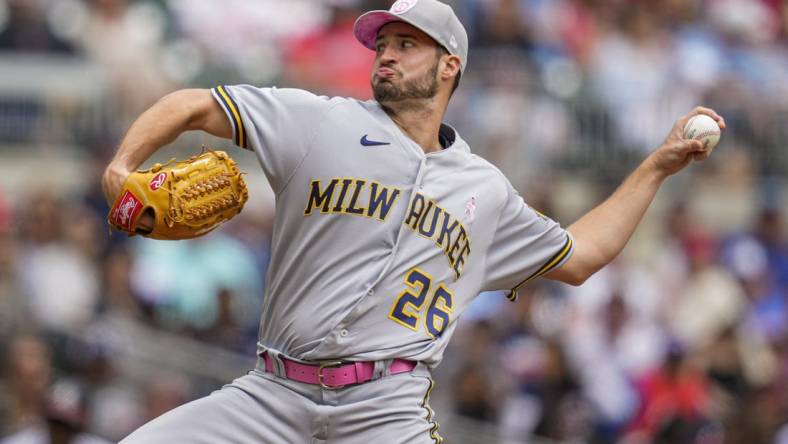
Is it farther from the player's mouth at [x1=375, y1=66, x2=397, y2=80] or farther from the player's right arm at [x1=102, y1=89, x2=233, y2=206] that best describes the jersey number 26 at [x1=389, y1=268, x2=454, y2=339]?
the player's right arm at [x1=102, y1=89, x2=233, y2=206]

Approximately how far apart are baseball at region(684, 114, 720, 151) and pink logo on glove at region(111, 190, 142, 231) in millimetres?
2304

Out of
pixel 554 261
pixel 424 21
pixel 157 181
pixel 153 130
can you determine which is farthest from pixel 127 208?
pixel 554 261

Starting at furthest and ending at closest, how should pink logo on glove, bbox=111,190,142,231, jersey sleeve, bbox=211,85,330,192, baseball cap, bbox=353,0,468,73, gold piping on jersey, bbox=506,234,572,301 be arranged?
gold piping on jersey, bbox=506,234,572,301, baseball cap, bbox=353,0,468,73, jersey sleeve, bbox=211,85,330,192, pink logo on glove, bbox=111,190,142,231

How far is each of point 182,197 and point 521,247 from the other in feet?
4.61

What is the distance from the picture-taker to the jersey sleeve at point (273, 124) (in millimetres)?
5113

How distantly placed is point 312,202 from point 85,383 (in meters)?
4.40

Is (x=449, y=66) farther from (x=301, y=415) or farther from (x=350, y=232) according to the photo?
(x=301, y=415)

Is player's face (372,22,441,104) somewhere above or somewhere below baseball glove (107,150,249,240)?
above

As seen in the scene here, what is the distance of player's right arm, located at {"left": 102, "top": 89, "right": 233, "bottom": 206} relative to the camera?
4.81m

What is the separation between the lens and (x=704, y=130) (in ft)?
19.0

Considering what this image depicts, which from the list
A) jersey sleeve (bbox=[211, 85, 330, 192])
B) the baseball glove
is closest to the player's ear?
jersey sleeve (bbox=[211, 85, 330, 192])

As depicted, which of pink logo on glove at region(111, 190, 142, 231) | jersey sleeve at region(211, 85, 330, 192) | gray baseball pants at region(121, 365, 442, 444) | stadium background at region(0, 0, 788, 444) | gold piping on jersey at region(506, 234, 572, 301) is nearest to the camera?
pink logo on glove at region(111, 190, 142, 231)

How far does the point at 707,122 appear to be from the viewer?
19.0 feet

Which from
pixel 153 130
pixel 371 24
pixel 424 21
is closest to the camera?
pixel 153 130
